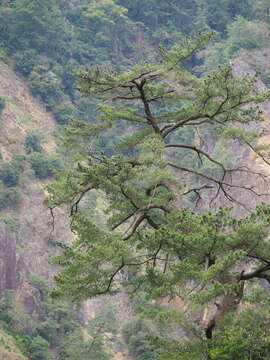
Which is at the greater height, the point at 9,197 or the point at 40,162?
the point at 40,162

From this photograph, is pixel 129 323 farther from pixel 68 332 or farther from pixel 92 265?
pixel 92 265

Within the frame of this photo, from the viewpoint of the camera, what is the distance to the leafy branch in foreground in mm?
11180

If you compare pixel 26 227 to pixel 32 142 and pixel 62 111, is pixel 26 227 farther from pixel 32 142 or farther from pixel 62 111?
pixel 62 111

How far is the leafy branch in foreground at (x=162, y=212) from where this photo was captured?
1118 cm

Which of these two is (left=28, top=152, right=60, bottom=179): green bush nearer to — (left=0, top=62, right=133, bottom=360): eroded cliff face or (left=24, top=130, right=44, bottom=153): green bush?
(left=0, top=62, right=133, bottom=360): eroded cliff face

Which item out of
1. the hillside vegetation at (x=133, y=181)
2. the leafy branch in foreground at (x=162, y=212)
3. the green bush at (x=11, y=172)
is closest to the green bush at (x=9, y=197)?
the hillside vegetation at (x=133, y=181)

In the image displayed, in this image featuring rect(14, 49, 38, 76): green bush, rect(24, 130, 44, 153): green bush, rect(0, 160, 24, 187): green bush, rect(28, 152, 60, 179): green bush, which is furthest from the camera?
rect(14, 49, 38, 76): green bush

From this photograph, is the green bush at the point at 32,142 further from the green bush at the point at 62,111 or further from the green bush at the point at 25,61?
the green bush at the point at 25,61

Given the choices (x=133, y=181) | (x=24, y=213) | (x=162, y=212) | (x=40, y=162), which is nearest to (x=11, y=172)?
(x=40, y=162)

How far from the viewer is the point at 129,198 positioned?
496 inches

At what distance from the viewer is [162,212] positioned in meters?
13.0

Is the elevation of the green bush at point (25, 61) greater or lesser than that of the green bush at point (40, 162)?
greater

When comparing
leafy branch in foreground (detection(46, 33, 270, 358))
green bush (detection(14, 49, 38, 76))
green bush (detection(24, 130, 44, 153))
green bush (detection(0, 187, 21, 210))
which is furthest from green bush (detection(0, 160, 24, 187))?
leafy branch in foreground (detection(46, 33, 270, 358))

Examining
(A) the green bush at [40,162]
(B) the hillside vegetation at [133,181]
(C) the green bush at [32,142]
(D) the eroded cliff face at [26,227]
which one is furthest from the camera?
(C) the green bush at [32,142]
